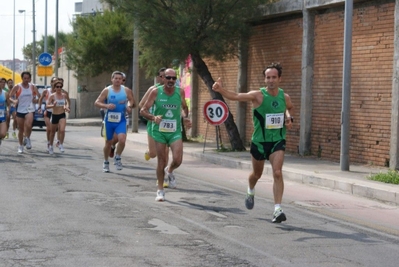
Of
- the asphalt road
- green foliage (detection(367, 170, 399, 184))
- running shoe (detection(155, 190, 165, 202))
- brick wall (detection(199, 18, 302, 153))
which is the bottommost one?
the asphalt road

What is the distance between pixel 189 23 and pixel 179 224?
11.9 meters

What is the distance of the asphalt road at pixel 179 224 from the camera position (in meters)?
7.86

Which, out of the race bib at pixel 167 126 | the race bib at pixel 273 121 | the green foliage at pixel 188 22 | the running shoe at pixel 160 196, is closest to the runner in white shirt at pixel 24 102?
the green foliage at pixel 188 22

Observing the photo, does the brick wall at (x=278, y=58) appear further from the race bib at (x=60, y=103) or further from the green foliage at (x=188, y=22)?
the race bib at (x=60, y=103)

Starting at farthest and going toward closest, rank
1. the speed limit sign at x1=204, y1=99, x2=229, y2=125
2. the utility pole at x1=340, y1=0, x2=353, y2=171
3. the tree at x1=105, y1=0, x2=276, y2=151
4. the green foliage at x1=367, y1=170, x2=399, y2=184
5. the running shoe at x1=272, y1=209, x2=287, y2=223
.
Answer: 1. the tree at x1=105, y1=0, x2=276, y2=151
2. the speed limit sign at x1=204, y1=99, x2=229, y2=125
3. the utility pole at x1=340, y1=0, x2=353, y2=171
4. the green foliage at x1=367, y1=170, x2=399, y2=184
5. the running shoe at x1=272, y1=209, x2=287, y2=223

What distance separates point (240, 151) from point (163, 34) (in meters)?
3.61

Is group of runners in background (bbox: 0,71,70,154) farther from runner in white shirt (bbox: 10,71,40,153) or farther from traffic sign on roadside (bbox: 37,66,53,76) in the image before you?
traffic sign on roadside (bbox: 37,66,53,76)

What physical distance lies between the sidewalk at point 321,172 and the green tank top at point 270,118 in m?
3.33

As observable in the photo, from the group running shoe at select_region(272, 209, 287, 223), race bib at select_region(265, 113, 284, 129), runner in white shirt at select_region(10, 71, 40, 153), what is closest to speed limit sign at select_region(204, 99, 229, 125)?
runner in white shirt at select_region(10, 71, 40, 153)

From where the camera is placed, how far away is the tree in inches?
838

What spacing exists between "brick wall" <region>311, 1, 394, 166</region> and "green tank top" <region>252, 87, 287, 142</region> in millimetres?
7621

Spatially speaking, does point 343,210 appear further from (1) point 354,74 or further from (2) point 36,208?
(1) point 354,74

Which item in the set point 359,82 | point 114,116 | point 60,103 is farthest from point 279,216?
point 60,103

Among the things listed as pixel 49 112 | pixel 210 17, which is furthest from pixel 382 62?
Result: pixel 49 112
